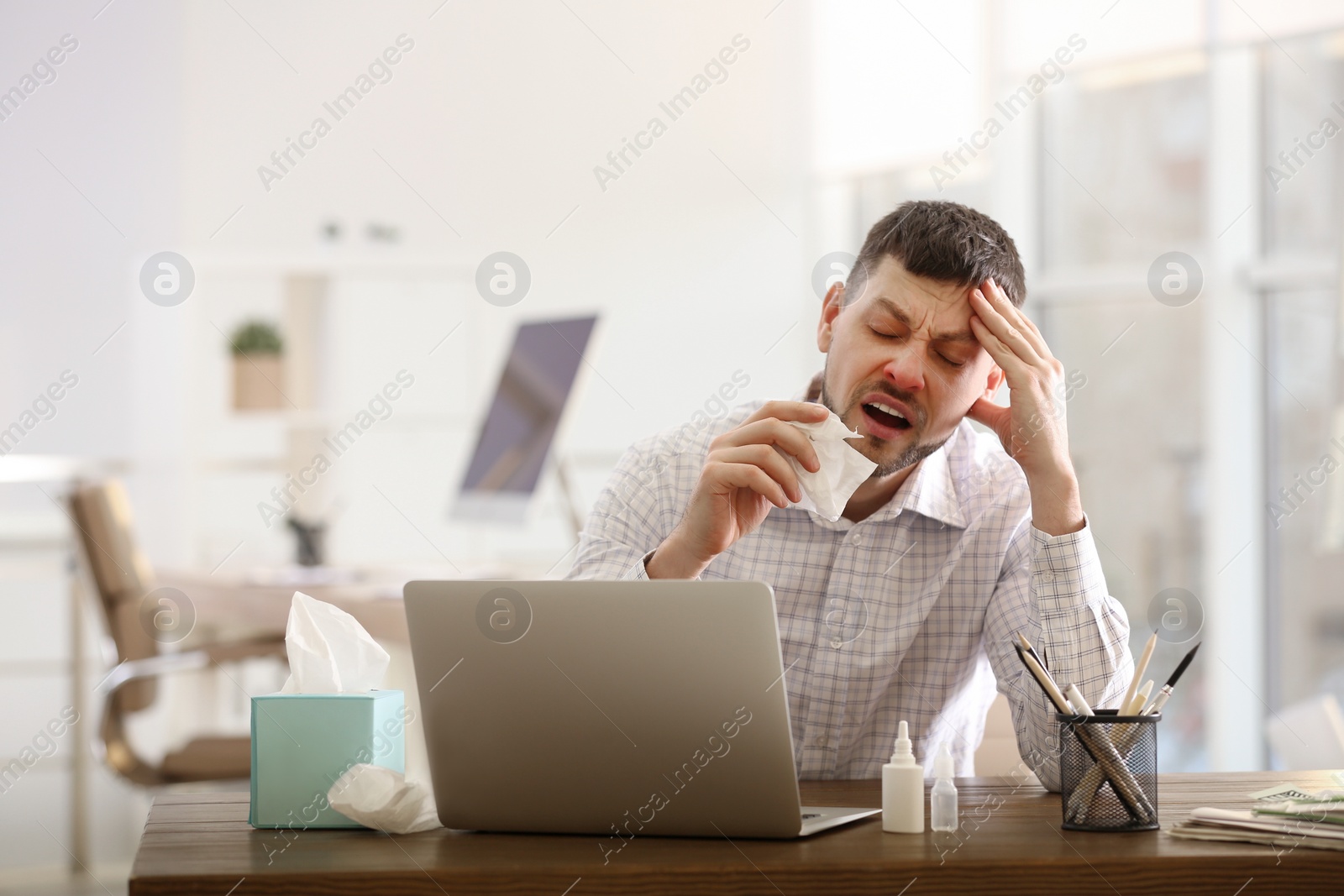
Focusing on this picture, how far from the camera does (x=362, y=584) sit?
2.93 meters

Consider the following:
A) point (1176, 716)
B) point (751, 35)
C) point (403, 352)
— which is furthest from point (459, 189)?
point (1176, 716)

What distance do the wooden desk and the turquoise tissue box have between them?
0.05 metres

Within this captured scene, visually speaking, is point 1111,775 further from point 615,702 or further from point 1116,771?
point 615,702

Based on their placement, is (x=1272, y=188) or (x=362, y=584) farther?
(x=1272, y=188)

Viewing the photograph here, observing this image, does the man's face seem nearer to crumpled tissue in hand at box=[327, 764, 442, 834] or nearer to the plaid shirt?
the plaid shirt

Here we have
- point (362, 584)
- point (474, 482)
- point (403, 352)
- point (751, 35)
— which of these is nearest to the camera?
point (362, 584)

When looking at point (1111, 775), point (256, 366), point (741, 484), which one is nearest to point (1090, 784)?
point (1111, 775)

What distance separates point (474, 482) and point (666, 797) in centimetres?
226

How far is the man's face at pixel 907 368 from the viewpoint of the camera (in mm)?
1482

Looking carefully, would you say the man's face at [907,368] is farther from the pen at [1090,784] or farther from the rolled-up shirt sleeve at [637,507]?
the pen at [1090,784]

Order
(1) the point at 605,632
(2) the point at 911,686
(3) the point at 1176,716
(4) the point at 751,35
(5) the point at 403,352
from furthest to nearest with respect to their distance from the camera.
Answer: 1. (4) the point at 751,35
2. (5) the point at 403,352
3. (3) the point at 1176,716
4. (2) the point at 911,686
5. (1) the point at 605,632

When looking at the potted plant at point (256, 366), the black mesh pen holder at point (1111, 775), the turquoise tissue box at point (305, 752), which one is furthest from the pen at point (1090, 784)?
the potted plant at point (256, 366)

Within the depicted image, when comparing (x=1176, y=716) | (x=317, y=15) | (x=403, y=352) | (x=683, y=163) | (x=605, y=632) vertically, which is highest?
(x=317, y=15)

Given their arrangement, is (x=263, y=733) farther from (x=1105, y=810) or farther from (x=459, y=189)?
(x=459, y=189)
